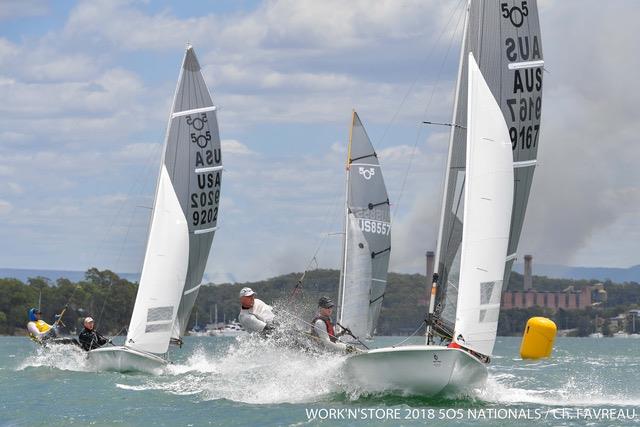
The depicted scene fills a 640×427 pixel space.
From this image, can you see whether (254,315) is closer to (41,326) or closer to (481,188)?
(481,188)

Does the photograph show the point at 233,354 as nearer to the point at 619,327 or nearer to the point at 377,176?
the point at 377,176

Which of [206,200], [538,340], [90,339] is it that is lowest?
[90,339]

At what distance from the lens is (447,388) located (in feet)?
60.9

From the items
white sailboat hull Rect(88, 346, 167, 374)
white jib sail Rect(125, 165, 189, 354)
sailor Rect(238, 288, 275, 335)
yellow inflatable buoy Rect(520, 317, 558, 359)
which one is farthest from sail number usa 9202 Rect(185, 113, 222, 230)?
yellow inflatable buoy Rect(520, 317, 558, 359)

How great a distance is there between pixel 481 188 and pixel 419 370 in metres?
2.98

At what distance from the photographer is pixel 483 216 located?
19500 millimetres

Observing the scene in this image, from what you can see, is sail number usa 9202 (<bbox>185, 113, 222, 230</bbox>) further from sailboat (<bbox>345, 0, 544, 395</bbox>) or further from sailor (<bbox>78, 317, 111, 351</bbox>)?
sailboat (<bbox>345, 0, 544, 395</bbox>)

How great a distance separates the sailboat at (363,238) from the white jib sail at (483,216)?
11.7 meters

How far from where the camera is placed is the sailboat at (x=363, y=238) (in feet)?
102

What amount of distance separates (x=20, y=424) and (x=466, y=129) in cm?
798

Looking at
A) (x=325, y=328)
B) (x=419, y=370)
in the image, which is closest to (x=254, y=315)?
(x=325, y=328)

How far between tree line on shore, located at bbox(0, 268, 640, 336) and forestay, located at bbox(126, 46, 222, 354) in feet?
7.33

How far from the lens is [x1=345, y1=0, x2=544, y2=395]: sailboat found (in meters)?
19.0

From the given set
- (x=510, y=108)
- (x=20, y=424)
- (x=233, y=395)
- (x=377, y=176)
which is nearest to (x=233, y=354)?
(x=233, y=395)
